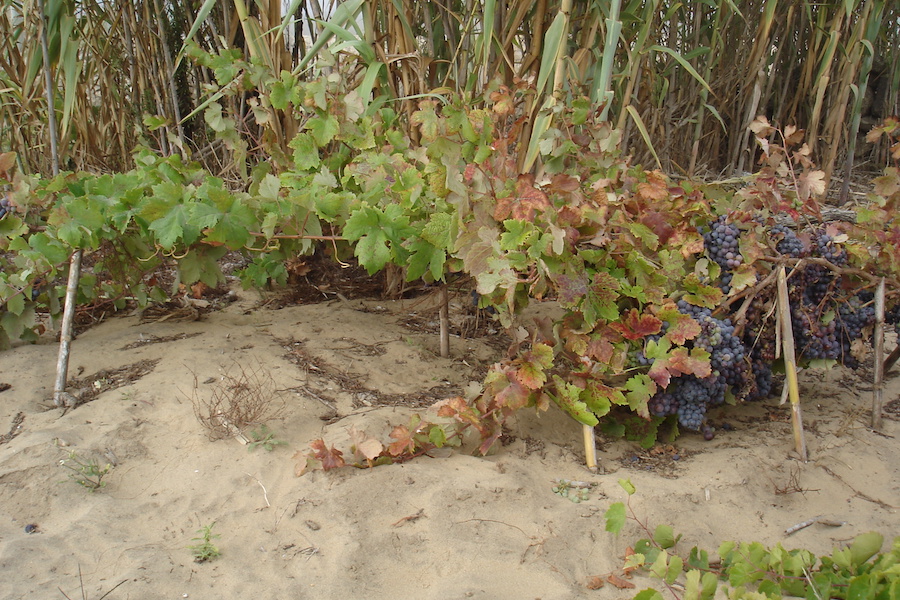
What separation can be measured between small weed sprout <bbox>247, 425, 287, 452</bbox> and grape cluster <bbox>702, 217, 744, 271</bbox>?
4.34ft

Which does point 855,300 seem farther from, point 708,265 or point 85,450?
point 85,450

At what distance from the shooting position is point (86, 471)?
1.81m

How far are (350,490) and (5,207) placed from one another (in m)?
1.46

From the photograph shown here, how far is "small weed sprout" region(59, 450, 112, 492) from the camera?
69.7 inches

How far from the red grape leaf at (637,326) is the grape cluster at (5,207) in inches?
73.1

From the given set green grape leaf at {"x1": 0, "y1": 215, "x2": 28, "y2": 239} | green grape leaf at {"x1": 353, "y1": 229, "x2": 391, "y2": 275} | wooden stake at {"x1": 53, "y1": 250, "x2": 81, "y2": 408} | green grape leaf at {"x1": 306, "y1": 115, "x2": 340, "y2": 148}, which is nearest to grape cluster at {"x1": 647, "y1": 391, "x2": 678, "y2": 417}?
green grape leaf at {"x1": 353, "y1": 229, "x2": 391, "y2": 275}

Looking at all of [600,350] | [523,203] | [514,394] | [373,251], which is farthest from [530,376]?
[373,251]

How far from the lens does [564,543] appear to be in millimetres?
1613

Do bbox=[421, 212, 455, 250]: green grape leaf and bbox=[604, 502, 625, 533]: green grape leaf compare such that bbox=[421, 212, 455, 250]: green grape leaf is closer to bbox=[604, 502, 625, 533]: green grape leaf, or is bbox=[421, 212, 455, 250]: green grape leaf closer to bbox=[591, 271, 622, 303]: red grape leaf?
bbox=[591, 271, 622, 303]: red grape leaf

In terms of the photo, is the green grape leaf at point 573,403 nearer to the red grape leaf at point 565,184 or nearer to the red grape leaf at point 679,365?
the red grape leaf at point 679,365

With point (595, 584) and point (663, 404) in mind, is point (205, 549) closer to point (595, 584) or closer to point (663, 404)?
point (595, 584)

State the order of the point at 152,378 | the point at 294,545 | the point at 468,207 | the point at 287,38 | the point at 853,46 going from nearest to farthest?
the point at 294,545 → the point at 468,207 → the point at 152,378 → the point at 287,38 → the point at 853,46

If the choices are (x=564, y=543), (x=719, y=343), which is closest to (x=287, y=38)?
(x=719, y=343)

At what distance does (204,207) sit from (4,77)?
95.4 inches
